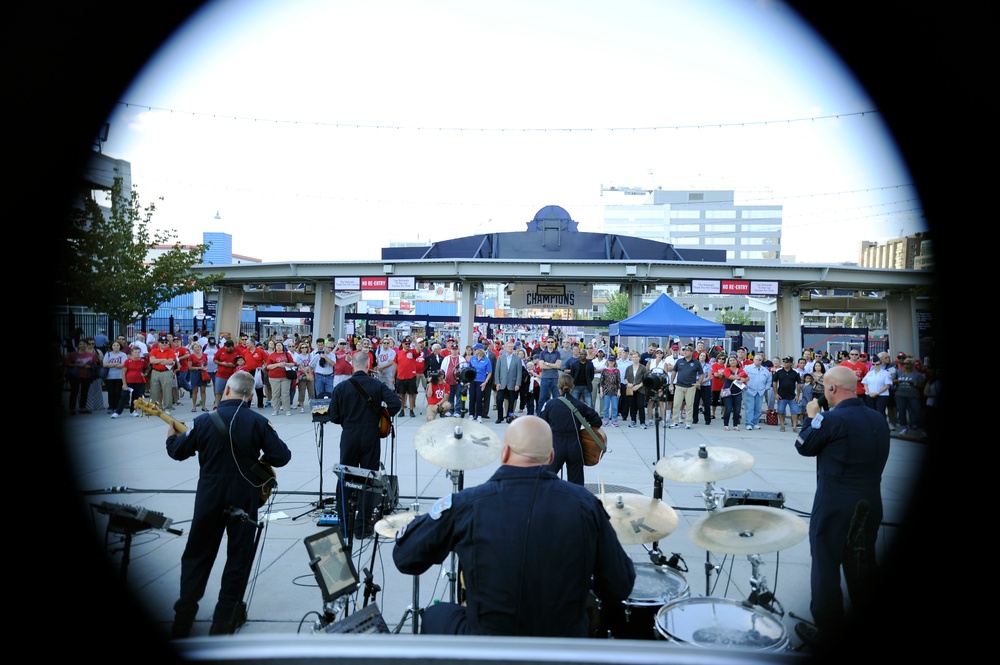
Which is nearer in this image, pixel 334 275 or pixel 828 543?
pixel 828 543

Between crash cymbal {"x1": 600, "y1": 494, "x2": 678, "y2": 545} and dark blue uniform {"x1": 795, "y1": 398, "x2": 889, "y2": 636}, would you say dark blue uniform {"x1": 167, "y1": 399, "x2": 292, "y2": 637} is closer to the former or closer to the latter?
crash cymbal {"x1": 600, "y1": 494, "x2": 678, "y2": 545}

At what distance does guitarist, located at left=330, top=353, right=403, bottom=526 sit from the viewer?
671 cm

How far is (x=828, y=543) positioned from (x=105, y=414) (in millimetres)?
16119

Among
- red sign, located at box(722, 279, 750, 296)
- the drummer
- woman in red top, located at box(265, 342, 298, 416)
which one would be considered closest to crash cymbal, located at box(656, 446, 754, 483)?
the drummer

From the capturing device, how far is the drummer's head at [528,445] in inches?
119

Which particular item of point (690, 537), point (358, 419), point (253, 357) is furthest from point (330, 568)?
point (253, 357)

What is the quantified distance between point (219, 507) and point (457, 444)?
190 centimetres

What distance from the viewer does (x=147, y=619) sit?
4.57 metres

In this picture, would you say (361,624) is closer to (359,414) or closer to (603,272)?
(359,414)

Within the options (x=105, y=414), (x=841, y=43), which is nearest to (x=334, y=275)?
(x=105, y=414)

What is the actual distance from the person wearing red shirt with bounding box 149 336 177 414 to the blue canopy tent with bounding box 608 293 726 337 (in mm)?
12276

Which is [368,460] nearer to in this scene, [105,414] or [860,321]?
[105,414]

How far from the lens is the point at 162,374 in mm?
15477

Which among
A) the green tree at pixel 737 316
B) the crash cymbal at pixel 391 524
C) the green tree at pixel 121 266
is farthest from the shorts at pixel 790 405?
the green tree at pixel 737 316
